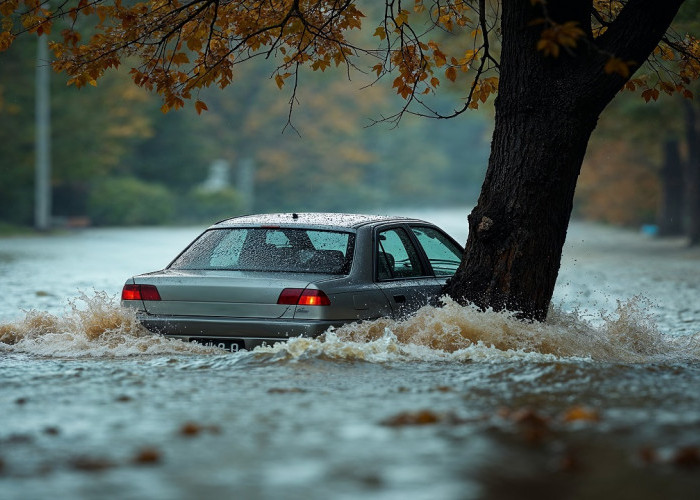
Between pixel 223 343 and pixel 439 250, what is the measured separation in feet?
9.31

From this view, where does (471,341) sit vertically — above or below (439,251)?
below

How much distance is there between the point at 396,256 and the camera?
10875 mm

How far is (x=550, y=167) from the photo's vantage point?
11.5 metres

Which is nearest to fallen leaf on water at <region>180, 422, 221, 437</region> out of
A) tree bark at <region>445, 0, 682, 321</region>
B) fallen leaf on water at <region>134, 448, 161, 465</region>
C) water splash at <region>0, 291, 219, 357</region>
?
fallen leaf on water at <region>134, 448, 161, 465</region>

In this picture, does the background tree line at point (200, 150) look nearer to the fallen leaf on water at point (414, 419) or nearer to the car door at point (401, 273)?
the car door at point (401, 273)

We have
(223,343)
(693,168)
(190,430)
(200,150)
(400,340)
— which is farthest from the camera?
(200,150)

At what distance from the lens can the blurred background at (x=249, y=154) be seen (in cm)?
4731

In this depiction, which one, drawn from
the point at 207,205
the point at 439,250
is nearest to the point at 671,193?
the point at 207,205

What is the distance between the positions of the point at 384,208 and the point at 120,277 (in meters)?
74.5

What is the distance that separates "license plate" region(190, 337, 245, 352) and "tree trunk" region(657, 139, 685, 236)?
128 ft

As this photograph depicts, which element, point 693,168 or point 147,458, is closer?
point 147,458

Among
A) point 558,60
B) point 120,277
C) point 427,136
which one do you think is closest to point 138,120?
point 120,277

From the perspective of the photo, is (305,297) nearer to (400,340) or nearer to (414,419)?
(400,340)

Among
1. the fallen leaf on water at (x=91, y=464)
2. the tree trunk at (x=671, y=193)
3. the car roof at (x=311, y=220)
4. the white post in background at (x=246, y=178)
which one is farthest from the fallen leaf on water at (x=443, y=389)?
the white post in background at (x=246, y=178)
